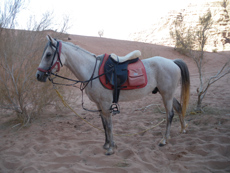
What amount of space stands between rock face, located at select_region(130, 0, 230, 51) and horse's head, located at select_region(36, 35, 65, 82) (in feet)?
105

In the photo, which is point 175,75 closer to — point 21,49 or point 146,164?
point 146,164

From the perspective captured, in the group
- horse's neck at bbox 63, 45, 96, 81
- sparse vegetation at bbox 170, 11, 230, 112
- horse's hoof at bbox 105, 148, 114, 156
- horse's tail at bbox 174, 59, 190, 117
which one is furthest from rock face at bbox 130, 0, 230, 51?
horse's hoof at bbox 105, 148, 114, 156

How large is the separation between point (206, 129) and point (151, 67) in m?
1.94

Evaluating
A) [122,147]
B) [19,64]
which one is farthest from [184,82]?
[19,64]

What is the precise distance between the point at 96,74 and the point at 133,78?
26.4 inches

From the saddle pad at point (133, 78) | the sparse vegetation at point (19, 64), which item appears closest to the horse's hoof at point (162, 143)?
the saddle pad at point (133, 78)

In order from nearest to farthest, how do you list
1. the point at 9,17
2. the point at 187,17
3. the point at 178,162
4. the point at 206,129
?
the point at 178,162
the point at 206,129
the point at 9,17
the point at 187,17

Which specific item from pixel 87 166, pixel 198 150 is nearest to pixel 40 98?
pixel 87 166

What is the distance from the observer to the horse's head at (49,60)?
242 cm

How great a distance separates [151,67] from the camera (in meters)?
2.98

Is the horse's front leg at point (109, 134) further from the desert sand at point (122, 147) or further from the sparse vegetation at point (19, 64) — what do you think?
the sparse vegetation at point (19, 64)

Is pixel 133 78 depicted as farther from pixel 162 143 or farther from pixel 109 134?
pixel 162 143

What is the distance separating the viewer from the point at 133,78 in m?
2.70

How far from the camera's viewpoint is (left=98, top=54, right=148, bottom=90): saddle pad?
104 inches
